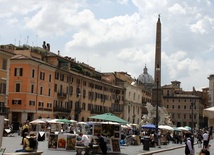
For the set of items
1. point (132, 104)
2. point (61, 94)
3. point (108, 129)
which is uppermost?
point (132, 104)

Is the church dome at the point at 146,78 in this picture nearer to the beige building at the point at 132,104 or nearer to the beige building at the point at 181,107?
the beige building at the point at 181,107

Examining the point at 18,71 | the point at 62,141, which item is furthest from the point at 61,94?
the point at 62,141

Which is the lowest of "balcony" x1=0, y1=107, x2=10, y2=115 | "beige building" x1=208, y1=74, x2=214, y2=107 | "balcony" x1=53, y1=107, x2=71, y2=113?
"balcony" x1=0, y1=107, x2=10, y2=115

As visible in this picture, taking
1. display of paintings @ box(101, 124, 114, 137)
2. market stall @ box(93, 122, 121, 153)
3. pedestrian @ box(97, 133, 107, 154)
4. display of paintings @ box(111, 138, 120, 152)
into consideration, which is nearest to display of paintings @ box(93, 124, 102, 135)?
market stall @ box(93, 122, 121, 153)

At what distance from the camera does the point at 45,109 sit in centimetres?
5456

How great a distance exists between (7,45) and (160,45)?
20874 millimetres

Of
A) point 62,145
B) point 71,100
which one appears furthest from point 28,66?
point 62,145

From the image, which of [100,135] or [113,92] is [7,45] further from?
[100,135]

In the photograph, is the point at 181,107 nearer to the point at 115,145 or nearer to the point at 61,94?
the point at 61,94

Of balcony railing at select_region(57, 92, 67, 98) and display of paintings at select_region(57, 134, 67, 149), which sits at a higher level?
balcony railing at select_region(57, 92, 67, 98)

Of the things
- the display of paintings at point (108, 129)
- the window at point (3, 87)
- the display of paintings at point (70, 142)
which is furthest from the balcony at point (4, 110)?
the display of paintings at point (108, 129)

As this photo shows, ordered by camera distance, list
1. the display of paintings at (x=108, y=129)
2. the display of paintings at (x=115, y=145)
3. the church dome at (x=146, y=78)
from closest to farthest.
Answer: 1. the display of paintings at (x=115, y=145)
2. the display of paintings at (x=108, y=129)
3. the church dome at (x=146, y=78)

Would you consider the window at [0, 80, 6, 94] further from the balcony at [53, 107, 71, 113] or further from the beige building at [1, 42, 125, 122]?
the balcony at [53, 107, 71, 113]

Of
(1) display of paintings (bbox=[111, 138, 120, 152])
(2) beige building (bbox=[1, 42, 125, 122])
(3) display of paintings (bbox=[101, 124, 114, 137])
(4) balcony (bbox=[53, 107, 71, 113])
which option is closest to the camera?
(1) display of paintings (bbox=[111, 138, 120, 152])
